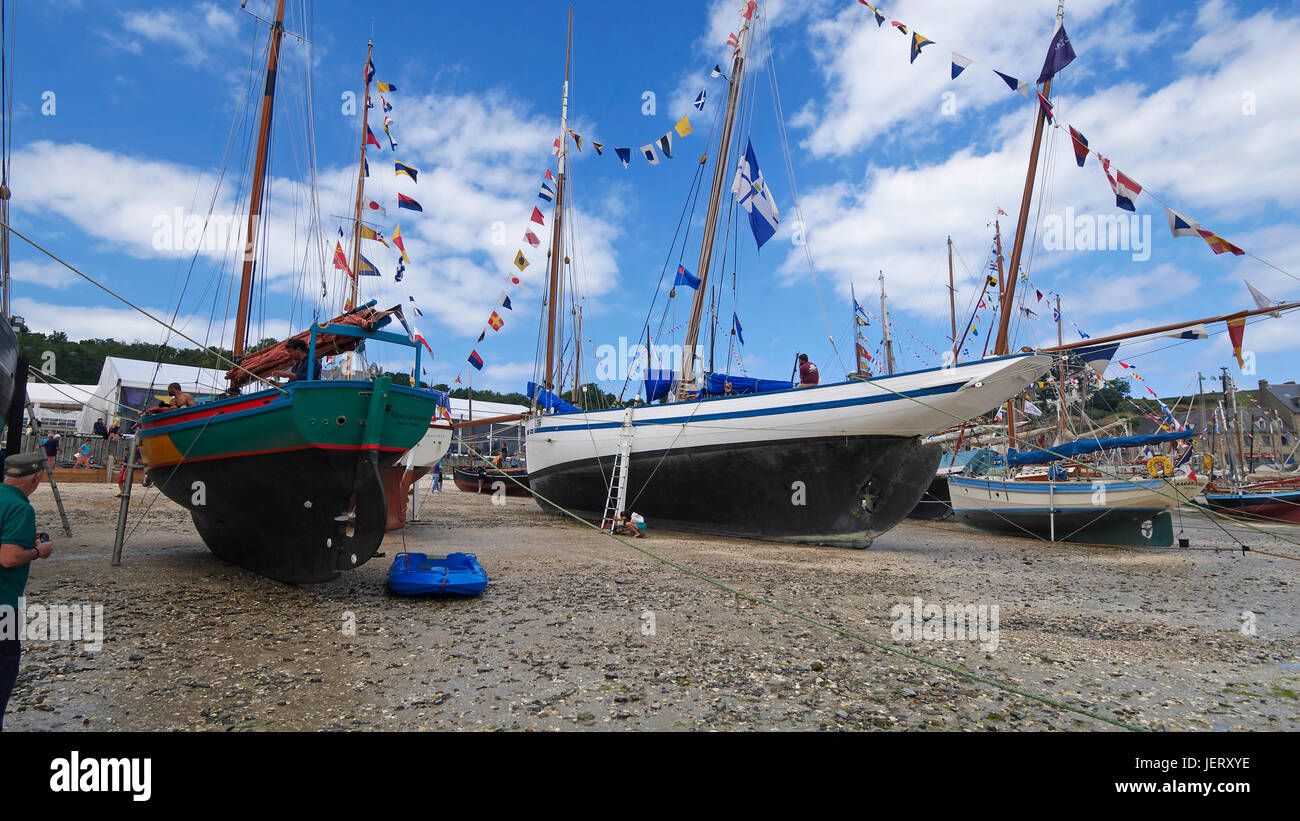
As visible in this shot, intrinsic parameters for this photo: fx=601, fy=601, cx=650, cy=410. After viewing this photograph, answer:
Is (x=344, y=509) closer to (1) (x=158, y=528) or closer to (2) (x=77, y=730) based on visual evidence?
(2) (x=77, y=730)

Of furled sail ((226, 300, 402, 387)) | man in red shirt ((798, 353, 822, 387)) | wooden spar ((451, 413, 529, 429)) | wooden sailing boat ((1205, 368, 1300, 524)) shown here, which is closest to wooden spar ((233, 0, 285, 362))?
furled sail ((226, 300, 402, 387))

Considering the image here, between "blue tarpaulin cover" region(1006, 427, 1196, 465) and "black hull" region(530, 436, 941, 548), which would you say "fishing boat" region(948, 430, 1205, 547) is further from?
"black hull" region(530, 436, 941, 548)

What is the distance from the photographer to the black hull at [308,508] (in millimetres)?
7512

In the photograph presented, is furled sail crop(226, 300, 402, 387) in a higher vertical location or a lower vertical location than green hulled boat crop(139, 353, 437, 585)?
higher

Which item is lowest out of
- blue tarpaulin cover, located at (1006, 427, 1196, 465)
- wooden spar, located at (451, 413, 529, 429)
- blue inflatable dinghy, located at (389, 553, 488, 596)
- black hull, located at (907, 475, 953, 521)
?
black hull, located at (907, 475, 953, 521)

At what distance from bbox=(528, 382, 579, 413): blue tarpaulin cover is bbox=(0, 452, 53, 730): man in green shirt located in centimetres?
1651

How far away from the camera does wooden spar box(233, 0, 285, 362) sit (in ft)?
39.6

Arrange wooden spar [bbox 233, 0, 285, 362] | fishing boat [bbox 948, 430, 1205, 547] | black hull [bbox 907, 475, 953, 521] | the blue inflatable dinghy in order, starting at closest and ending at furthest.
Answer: the blue inflatable dinghy
wooden spar [bbox 233, 0, 285, 362]
fishing boat [bbox 948, 430, 1205, 547]
black hull [bbox 907, 475, 953, 521]

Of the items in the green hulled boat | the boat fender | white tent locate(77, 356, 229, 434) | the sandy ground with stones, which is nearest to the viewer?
the sandy ground with stones

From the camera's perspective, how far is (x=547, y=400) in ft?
71.1

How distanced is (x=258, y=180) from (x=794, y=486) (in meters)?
14.2

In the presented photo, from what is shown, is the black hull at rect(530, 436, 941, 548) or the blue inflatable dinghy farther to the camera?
the black hull at rect(530, 436, 941, 548)
